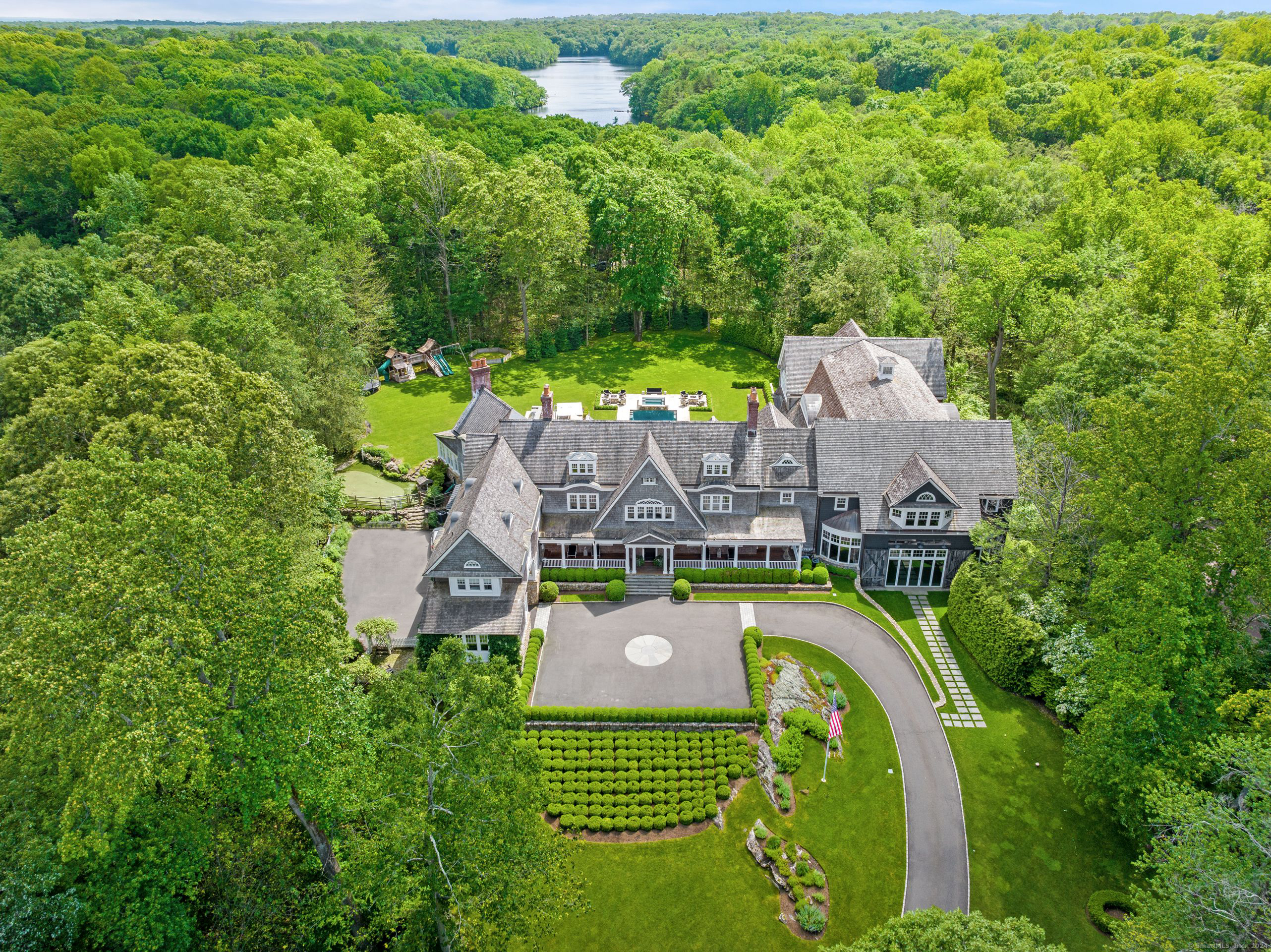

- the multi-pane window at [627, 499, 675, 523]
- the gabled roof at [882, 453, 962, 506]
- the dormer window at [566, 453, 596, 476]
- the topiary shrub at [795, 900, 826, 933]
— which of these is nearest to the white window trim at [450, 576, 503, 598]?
the multi-pane window at [627, 499, 675, 523]

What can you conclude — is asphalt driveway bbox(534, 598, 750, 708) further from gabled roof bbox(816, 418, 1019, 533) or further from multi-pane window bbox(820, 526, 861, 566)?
gabled roof bbox(816, 418, 1019, 533)

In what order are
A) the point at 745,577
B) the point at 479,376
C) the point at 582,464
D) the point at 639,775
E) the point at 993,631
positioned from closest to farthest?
the point at 639,775 → the point at 993,631 → the point at 745,577 → the point at 582,464 → the point at 479,376

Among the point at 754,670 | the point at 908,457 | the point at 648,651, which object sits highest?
the point at 908,457

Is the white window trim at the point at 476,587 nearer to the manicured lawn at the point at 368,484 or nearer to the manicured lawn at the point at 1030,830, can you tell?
the manicured lawn at the point at 368,484

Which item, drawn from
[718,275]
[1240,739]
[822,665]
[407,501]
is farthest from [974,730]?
[718,275]

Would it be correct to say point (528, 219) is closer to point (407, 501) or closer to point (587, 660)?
point (407, 501)

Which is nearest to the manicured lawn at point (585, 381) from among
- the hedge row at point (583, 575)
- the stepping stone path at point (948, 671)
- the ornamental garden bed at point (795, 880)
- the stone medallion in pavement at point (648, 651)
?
the hedge row at point (583, 575)

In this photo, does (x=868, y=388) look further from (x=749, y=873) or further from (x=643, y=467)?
(x=749, y=873)

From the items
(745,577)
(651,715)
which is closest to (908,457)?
(745,577)
